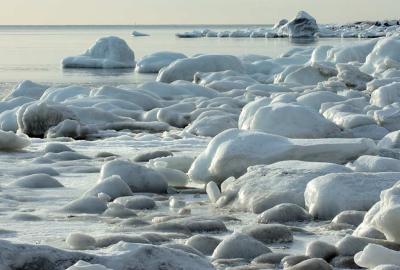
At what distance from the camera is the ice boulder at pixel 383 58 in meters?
14.6

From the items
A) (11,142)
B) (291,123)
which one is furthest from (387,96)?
(11,142)

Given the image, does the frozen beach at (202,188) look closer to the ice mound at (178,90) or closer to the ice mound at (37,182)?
the ice mound at (37,182)

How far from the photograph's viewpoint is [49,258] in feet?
7.14

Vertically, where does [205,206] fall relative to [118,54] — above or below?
above

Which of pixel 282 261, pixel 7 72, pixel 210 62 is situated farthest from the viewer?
pixel 7 72

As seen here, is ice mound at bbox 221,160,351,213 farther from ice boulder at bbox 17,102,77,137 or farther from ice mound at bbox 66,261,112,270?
ice boulder at bbox 17,102,77,137

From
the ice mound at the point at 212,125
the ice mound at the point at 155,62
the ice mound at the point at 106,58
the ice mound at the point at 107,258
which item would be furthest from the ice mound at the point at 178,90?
the ice mound at the point at 106,58

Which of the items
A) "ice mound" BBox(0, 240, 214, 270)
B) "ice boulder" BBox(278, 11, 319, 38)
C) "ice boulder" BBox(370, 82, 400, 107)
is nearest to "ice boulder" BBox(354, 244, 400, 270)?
"ice mound" BBox(0, 240, 214, 270)

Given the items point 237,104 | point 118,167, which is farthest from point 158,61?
point 118,167

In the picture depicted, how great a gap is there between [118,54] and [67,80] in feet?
19.7

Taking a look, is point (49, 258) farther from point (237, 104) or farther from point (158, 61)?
point (158, 61)

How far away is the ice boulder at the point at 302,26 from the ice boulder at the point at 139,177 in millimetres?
52110

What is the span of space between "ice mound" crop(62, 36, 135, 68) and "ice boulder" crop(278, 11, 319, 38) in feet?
112

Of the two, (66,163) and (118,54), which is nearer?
(66,163)
